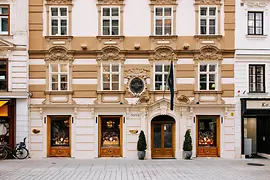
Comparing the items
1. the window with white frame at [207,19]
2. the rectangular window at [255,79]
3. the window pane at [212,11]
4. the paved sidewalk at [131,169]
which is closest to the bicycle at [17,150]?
the paved sidewalk at [131,169]

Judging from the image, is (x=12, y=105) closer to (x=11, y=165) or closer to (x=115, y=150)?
(x=11, y=165)

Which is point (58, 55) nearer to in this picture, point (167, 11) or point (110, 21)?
point (110, 21)

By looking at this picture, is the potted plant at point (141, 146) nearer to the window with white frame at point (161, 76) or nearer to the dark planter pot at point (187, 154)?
the dark planter pot at point (187, 154)

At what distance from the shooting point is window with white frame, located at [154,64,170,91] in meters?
23.0

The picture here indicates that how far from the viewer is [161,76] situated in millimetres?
23062

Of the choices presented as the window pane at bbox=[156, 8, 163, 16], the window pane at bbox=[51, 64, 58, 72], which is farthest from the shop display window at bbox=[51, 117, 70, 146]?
the window pane at bbox=[156, 8, 163, 16]

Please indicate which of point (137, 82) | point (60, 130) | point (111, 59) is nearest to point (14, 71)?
point (60, 130)

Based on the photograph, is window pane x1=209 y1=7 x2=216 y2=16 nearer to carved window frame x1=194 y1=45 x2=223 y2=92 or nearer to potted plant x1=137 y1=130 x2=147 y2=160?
carved window frame x1=194 y1=45 x2=223 y2=92

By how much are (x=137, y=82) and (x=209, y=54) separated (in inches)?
192

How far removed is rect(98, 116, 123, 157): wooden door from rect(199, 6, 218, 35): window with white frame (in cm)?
771

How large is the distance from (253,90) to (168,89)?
17.7 ft

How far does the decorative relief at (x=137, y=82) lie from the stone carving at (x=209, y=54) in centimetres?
355

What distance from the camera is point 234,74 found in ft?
75.5

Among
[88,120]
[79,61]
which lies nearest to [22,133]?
[88,120]
